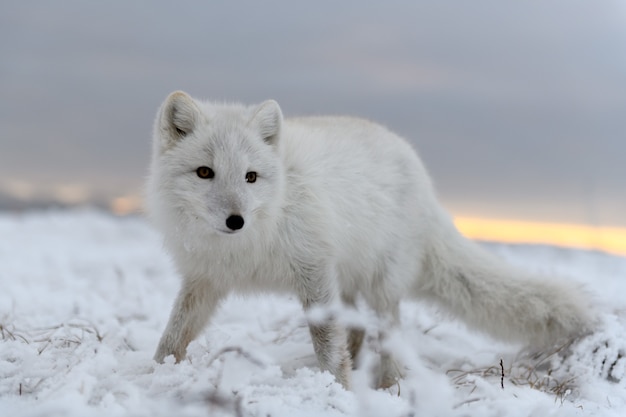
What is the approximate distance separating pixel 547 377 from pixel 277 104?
2.39m

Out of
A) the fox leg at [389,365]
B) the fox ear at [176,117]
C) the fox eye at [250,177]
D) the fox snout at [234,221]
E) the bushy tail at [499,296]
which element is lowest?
the fox leg at [389,365]

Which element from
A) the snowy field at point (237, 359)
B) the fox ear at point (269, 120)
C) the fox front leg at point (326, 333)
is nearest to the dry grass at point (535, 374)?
the snowy field at point (237, 359)

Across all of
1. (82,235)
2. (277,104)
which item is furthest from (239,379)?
(82,235)

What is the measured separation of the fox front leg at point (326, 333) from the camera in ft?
12.6

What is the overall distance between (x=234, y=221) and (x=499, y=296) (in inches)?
89.8

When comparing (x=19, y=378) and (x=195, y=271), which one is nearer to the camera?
(x=19, y=378)

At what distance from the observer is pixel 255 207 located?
354cm

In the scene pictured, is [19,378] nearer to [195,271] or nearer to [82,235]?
[195,271]

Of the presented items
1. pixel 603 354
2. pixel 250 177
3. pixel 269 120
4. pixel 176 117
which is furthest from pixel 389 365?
pixel 176 117

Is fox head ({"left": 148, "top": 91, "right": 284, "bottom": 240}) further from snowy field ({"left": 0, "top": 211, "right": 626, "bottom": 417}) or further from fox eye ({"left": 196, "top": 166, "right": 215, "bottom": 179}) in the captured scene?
snowy field ({"left": 0, "top": 211, "right": 626, "bottom": 417})

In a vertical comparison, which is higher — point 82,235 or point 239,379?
point 239,379

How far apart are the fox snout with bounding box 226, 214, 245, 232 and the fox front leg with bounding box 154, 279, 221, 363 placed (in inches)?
33.2

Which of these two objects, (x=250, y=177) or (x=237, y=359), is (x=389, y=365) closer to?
(x=250, y=177)

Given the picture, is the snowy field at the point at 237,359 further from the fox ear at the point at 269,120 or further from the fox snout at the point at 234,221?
the fox ear at the point at 269,120
